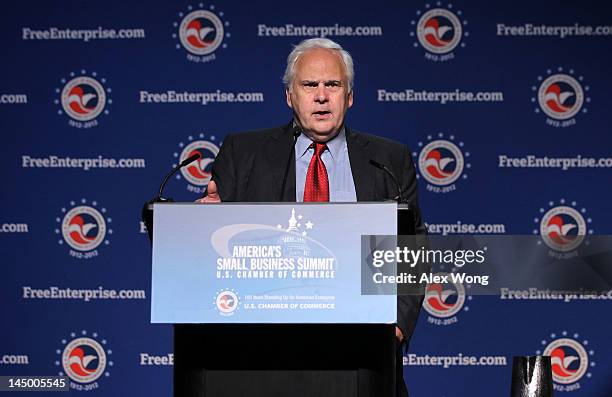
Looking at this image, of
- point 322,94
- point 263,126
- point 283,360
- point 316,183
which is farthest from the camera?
point 263,126

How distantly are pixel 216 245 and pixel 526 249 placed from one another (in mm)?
2939

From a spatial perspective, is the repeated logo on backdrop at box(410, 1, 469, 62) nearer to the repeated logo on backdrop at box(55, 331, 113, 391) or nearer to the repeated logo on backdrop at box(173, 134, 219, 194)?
the repeated logo on backdrop at box(173, 134, 219, 194)

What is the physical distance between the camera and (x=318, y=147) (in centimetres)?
294

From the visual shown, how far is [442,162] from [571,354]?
1.22 m

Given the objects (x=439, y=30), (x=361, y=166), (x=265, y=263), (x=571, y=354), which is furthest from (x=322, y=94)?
(x=571, y=354)

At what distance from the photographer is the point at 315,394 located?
7.84ft

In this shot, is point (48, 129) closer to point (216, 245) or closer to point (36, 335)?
point (36, 335)

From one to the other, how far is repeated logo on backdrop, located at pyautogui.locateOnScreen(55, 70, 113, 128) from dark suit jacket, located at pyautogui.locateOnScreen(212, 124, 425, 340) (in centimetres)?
222

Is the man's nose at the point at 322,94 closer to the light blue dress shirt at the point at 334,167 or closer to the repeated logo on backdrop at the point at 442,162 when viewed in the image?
the light blue dress shirt at the point at 334,167

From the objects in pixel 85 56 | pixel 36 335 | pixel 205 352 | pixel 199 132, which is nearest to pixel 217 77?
pixel 199 132

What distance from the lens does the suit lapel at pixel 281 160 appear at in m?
2.83

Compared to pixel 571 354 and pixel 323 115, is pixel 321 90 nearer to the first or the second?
pixel 323 115

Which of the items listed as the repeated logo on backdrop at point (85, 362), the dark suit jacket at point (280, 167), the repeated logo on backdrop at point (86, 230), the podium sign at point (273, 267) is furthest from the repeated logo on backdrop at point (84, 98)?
the podium sign at point (273, 267)

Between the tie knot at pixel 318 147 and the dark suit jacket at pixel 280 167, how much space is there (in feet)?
0.25
